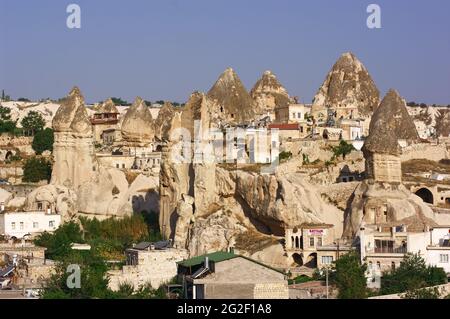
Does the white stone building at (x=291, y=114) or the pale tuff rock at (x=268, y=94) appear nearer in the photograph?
the white stone building at (x=291, y=114)

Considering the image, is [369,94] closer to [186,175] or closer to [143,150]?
[143,150]

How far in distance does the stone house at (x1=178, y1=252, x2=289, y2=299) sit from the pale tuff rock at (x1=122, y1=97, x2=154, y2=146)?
1142 inches

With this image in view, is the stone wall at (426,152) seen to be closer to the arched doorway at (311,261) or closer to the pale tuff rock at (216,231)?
the pale tuff rock at (216,231)

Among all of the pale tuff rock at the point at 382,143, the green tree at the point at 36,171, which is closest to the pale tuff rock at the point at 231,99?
the green tree at the point at 36,171

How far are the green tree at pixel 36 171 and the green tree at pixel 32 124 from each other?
1540 centimetres

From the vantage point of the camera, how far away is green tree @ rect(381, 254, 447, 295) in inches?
1687

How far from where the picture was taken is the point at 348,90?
259 ft

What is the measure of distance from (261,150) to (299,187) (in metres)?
9.25

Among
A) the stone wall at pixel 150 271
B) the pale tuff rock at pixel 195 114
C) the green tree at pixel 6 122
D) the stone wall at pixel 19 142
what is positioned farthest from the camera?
the green tree at pixel 6 122

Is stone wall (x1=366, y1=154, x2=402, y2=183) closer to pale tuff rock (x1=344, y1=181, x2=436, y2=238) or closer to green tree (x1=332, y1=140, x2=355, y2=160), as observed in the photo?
pale tuff rock (x1=344, y1=181, x2=436, y2=238)

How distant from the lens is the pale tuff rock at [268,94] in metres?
79.2

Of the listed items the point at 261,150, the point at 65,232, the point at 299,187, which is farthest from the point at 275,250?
the point at 261,150

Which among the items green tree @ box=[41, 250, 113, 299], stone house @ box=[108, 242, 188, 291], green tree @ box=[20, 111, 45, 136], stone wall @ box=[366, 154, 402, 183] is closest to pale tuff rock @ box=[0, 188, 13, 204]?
stone house @ box=[108, 242, 188, 291]

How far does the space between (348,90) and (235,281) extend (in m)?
38.7
